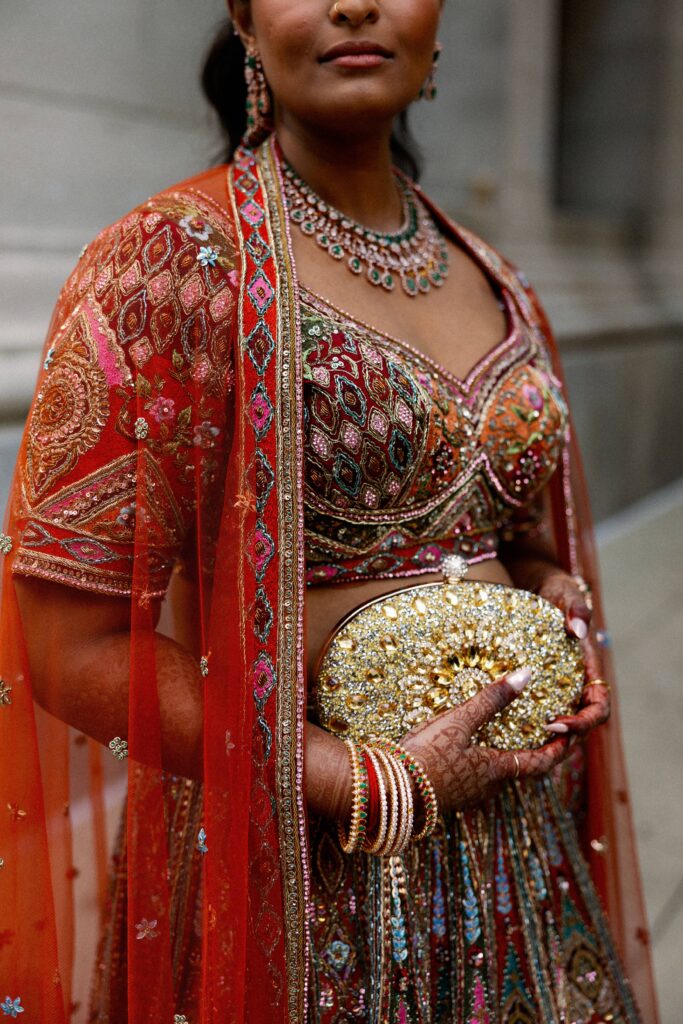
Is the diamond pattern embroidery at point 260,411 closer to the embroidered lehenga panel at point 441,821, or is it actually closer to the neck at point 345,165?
the embroidered lehenga panel at point 441,821

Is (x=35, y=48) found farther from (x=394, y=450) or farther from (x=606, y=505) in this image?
(x=606, y=505)

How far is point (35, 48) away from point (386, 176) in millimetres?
1588

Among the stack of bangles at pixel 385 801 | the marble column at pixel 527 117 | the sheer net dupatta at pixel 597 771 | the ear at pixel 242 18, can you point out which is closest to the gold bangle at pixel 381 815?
Result: the stack of bangles at pixel 385 801

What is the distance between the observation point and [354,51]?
113 cm

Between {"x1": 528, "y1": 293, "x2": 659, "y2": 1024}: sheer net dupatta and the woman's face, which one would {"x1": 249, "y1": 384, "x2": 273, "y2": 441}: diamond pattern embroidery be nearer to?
the woman's face

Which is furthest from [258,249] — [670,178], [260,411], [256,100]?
[670,178]

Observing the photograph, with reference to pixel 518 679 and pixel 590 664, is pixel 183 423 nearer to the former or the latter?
pixel 518 679

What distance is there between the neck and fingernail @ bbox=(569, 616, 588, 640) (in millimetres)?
583

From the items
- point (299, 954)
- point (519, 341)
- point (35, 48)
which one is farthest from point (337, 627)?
point (35, 48)

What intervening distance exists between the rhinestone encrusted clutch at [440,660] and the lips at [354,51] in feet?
1.95

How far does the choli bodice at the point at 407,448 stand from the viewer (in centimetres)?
110

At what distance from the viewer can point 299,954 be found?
109cm

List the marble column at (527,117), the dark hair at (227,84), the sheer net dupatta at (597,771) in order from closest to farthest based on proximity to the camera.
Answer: the dark hair at (227,84) < the sheer net dupatta at (597,771) < the marble column at (527,117)

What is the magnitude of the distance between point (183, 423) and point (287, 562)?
18cm
